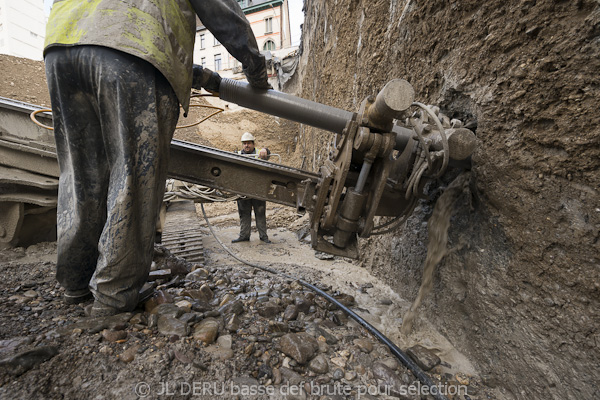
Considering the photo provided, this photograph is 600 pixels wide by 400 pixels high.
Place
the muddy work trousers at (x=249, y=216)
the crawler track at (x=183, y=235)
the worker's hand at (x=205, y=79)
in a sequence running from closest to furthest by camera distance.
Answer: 1. the worker's hand at (x=205, y=79)
2. the crawler track at (x=183, y=235)
3. the muddy work trousers at (x=249, y=216)

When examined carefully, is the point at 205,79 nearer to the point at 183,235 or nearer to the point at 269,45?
the point at 183,235

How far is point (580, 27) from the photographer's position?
109 centimetres

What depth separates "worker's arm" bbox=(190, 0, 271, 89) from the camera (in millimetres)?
1585

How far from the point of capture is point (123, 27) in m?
1.36

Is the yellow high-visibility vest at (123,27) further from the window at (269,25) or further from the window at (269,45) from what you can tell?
the window at (269,25)

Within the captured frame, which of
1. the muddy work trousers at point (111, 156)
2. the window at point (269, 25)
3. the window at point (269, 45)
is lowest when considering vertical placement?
the muddy work trousers at point (111, 156)

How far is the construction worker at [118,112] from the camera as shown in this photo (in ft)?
4.55

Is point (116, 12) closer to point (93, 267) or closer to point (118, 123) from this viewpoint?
point (118, 123)

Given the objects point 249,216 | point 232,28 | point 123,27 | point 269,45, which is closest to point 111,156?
point 123,27

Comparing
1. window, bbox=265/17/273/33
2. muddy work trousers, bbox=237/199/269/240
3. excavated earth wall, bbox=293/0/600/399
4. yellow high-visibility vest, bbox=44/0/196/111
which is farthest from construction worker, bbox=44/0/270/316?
window, bbox=265/17/273/33

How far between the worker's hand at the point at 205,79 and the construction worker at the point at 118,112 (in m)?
0.17

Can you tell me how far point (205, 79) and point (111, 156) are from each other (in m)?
0.74

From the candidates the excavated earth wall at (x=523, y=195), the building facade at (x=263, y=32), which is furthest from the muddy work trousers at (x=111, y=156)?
the building facade at (x=263, y=32)

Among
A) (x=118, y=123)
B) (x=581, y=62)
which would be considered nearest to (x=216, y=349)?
(x=118, y=123)
